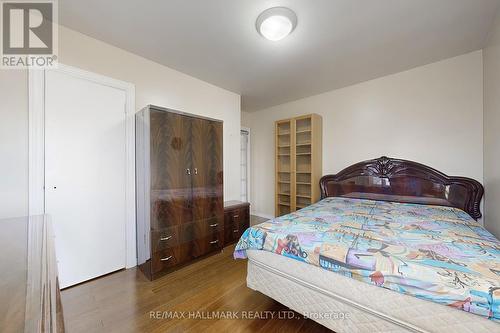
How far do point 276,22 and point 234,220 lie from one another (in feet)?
8.43

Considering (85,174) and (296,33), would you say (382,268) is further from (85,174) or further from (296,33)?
(85,174)

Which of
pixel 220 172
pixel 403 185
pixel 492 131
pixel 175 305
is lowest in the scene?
pixel 175 305

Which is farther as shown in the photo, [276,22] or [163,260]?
[163,260]

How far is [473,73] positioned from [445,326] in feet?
9.77

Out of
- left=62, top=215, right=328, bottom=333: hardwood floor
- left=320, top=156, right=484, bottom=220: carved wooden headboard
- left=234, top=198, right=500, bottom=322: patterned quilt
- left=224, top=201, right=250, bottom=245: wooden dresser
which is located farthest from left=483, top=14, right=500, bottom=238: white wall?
left=224, top=201, right=250, bottom=245: wooden dresser

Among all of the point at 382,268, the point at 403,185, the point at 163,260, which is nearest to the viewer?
the point at 382,268

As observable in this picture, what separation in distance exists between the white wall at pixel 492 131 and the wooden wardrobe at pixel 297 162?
2.01 metres

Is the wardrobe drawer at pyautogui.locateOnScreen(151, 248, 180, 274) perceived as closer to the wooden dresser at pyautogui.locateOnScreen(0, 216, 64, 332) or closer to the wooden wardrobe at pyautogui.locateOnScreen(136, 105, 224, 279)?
the wooden wardrobe at pyautogui.locateOnScreen(136, 105, 224, 279)

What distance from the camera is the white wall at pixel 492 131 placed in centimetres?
191

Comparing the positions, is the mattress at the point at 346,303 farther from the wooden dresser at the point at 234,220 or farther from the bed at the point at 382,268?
the wooden dresser at the point at 234,220

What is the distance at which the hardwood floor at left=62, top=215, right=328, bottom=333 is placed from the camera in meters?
1.54

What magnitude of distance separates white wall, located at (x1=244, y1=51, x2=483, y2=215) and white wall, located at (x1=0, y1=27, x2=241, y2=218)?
166 centimetres

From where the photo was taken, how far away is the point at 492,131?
208cm

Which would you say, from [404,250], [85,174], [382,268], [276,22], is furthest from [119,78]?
[404,250]
